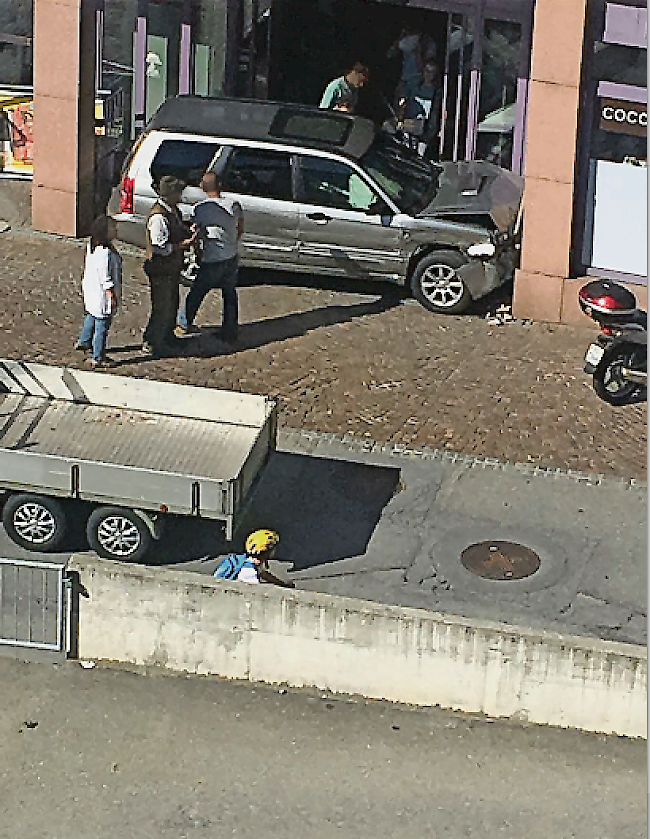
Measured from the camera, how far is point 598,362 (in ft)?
50.8

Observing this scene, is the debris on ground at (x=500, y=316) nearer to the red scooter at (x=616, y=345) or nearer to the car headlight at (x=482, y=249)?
the car headlight at (x=482, y=249)

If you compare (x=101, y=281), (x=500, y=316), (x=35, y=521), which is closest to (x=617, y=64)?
(x=500, y=316)

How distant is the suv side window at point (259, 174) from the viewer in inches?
700

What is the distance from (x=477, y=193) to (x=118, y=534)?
25.1 ft

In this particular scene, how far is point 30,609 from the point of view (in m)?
11.4

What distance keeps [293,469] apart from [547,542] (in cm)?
230

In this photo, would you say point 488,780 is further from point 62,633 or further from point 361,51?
point 361,51

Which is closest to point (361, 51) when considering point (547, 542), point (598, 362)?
point (598, 362)

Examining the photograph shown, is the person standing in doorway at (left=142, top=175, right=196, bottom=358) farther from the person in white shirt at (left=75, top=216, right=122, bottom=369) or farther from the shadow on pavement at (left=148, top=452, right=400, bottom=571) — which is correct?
the shadow on pavement at (left=148, top=452, right=400, bottom=571)

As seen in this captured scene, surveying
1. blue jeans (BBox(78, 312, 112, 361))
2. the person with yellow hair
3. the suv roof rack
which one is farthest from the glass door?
the person with yellow hair

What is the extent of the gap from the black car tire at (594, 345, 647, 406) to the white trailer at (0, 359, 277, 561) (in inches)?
148

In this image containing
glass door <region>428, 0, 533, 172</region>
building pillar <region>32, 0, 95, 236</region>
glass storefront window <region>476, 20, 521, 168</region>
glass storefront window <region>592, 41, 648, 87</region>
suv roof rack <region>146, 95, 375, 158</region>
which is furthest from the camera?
glass storefront window <region>476, 20, 521, 168</region>

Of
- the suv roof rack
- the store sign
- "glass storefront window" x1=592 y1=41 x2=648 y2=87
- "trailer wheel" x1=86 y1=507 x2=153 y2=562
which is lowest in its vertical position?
"trailer wheel" x1=86 y1=507 x2=153 y2=562

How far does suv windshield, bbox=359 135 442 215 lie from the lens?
58.3 feet
